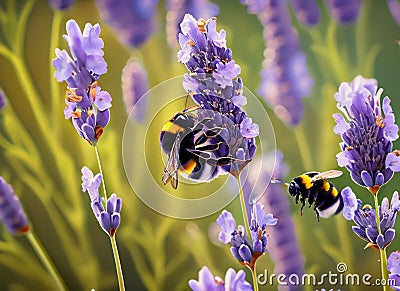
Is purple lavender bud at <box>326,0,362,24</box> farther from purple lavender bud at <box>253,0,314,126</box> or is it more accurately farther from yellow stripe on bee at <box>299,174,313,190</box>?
yellow stripe on bee at <box>299,174,313,190</box>

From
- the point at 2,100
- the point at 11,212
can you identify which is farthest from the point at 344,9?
the point at 11,212

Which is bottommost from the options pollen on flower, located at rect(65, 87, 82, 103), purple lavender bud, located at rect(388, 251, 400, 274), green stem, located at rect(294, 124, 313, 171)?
purple lavender bud, located at rect(388, 251, 400, 274)

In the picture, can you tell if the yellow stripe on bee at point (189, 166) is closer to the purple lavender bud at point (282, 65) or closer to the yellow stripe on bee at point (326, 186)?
the yellow stripe on bee at point (326, 186)

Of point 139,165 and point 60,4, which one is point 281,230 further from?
point 60,4

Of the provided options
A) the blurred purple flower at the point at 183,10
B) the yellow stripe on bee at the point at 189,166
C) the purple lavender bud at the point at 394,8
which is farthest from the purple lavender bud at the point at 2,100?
the purple lavender bud at the point at 394,8

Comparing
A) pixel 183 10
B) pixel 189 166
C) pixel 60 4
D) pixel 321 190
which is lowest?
pixel 321 190

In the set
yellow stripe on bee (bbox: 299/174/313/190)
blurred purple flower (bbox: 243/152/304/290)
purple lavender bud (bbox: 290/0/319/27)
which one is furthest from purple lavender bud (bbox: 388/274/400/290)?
purple lavender bud (bbox: 290/0/319/27)
